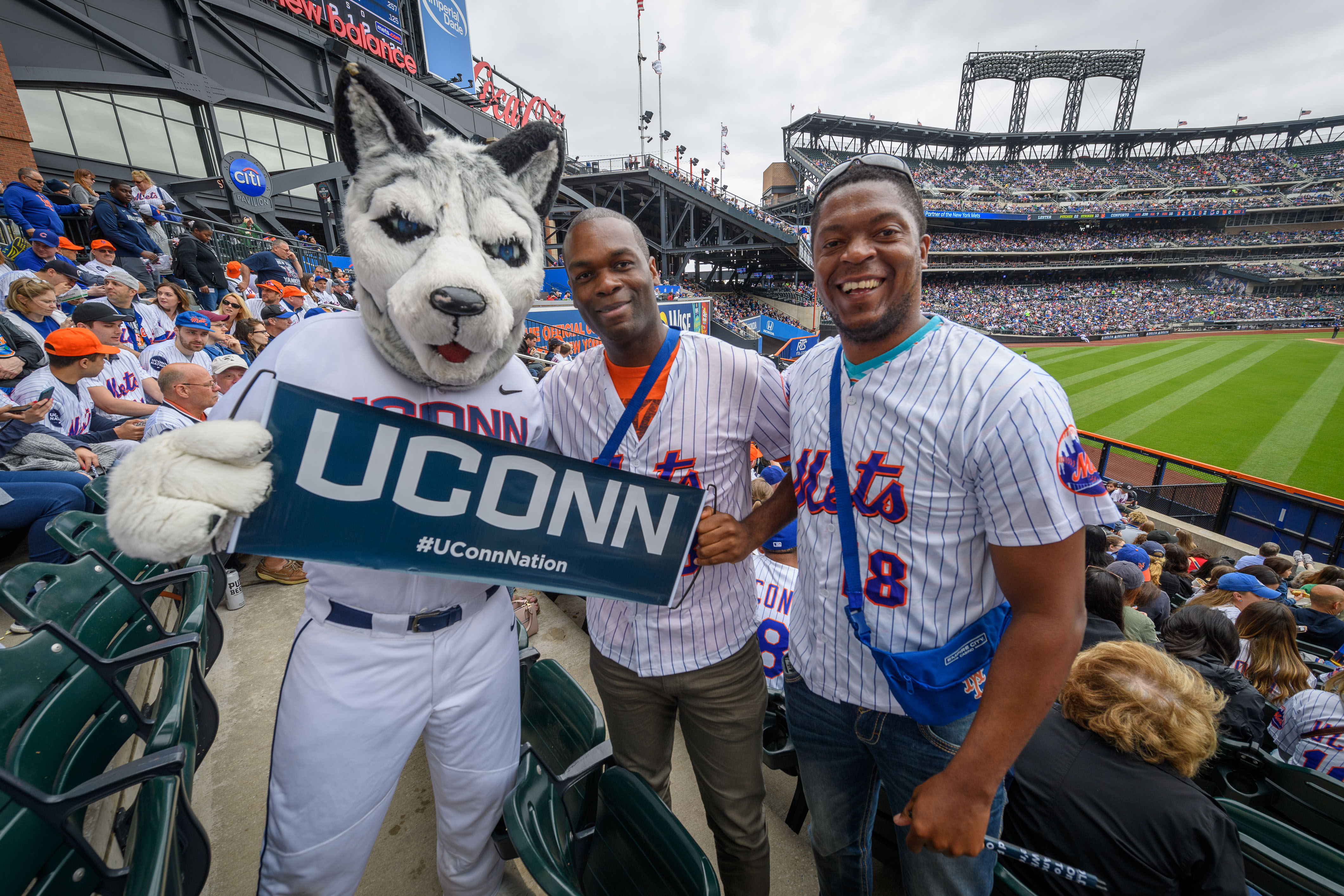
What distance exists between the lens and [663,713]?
193cm

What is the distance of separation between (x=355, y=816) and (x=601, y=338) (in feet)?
5.38

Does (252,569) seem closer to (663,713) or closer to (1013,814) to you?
(663,713)

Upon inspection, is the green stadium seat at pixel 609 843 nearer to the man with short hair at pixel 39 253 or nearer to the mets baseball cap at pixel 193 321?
the mets baseball cap at pixel 193 321

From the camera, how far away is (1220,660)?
3127 millimetres

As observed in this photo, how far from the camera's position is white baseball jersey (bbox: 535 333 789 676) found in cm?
183

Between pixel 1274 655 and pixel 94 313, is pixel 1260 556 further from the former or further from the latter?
pixel 94 313

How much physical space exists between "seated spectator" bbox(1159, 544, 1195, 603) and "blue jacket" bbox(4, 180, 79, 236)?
49.1 ft

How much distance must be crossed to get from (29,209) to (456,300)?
431 inches

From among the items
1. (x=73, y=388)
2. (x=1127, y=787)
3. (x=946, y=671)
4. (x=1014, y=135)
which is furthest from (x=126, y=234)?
(x=1014, y=135)

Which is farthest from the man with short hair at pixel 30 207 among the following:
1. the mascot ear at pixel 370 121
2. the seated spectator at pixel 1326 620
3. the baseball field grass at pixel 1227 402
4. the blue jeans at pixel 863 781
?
the baseball field grass at pixel 1227 402

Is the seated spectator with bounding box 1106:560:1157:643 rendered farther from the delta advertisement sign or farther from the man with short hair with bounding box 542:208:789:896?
the delta advertisement sign

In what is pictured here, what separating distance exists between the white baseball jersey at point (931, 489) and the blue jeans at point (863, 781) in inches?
3.3

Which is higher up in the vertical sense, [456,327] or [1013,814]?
[456,327]

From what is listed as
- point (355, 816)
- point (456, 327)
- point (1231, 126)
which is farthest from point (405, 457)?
point (1231, 126)
